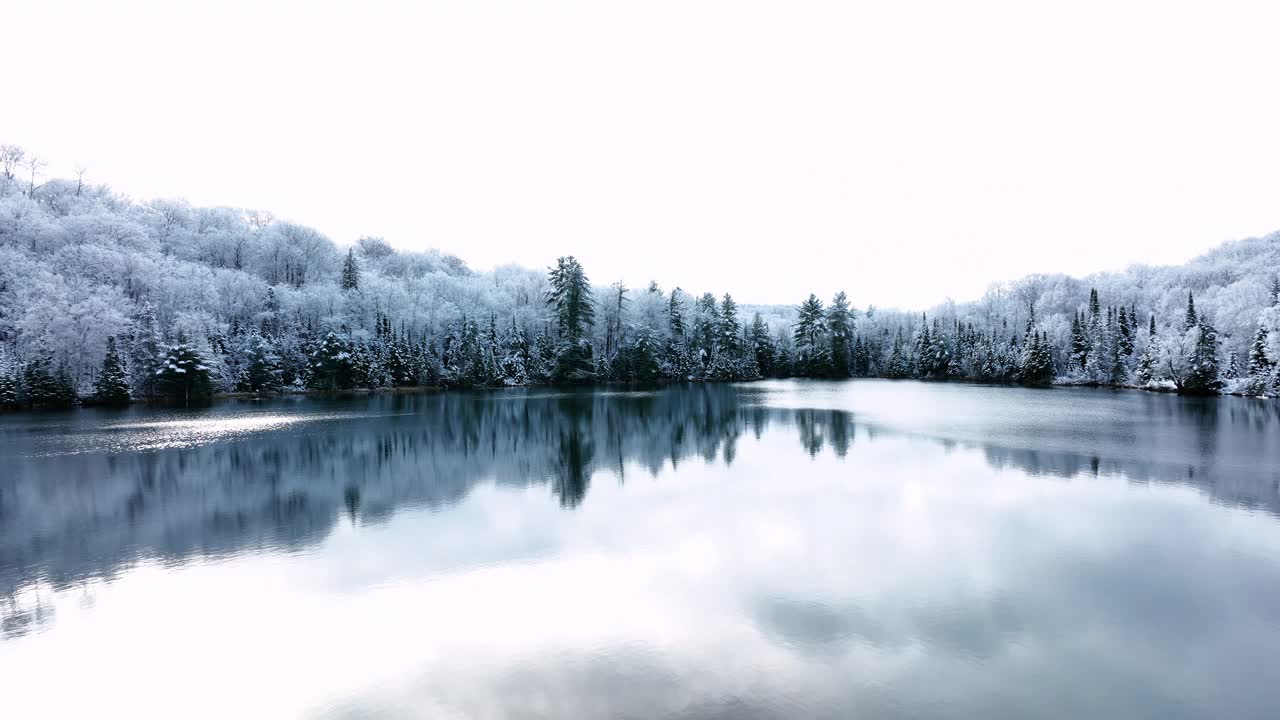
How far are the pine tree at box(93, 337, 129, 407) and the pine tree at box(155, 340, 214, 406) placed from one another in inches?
96.6

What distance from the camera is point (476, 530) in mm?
13938

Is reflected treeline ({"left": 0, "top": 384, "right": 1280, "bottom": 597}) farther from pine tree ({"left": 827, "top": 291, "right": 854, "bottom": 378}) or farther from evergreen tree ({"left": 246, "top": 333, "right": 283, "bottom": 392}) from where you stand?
pine tree ({"left": 827, "top": 291, "right": 854, "bottom": 378})

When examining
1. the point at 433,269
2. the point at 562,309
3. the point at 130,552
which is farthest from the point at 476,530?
the point at 433,269

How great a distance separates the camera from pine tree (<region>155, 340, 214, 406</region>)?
46062mm

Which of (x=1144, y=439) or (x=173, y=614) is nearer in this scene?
(x=173, y=614)

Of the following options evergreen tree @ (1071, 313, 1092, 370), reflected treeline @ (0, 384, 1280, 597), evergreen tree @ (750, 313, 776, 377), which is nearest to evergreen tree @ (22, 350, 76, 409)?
reflected treeline @ (0, 384, 1280, 597)

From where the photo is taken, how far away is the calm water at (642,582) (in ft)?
24.3

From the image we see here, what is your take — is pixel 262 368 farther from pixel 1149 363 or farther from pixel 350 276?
pixel 1149 363

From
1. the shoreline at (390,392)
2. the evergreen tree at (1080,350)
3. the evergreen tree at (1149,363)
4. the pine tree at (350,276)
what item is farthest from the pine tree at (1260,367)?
the pine tree at (350,276)

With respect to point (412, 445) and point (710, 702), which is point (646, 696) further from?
point (412, 445)

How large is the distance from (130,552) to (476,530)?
6514mm

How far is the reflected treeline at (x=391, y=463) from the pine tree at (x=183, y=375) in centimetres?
1089

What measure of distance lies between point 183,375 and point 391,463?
3503cm

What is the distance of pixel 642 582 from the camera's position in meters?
10.9
